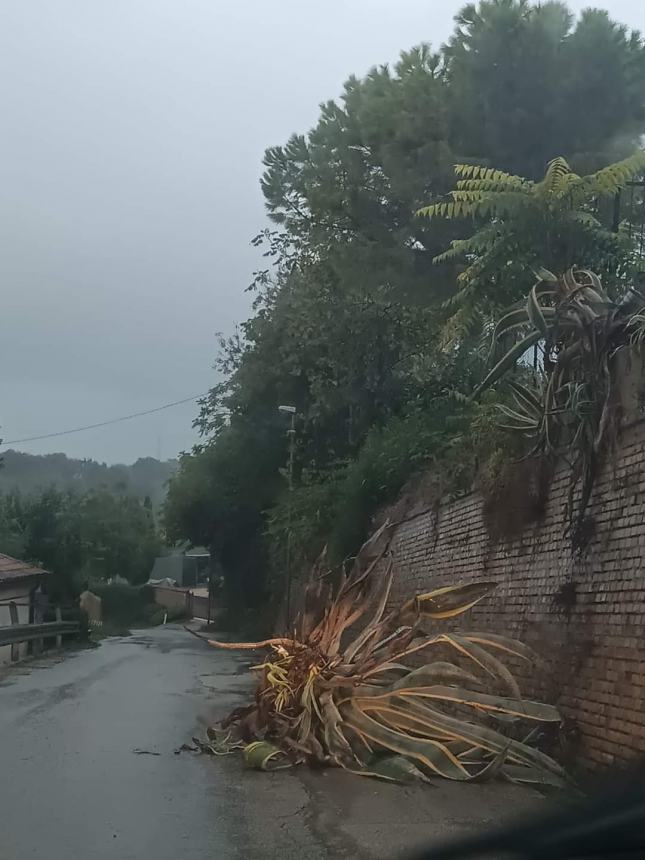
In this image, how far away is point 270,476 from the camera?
37750 millimetres

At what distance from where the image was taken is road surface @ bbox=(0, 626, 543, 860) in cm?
642

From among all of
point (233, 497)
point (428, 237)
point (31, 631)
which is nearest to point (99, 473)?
point (233, 497)

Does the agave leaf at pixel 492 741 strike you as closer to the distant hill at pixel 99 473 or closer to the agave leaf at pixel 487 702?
the agave leaf at pixel 487 702

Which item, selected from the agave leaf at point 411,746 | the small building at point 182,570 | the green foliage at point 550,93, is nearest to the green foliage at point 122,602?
the small building at point 182,570

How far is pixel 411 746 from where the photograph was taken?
880cm

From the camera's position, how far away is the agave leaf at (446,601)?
9.98 metres

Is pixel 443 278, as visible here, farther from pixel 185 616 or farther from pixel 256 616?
pixel 185 616

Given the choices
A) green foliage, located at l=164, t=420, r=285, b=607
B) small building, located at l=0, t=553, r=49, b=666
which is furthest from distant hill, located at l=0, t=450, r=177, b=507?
small building, located at l=0, t=553, r=49, b=666

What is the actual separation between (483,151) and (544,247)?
6491mm

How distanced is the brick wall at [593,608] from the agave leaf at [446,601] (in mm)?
619

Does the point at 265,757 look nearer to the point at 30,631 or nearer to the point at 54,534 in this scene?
the point at 30,631

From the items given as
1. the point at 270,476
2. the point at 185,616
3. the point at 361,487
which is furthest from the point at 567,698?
the point at 185,616

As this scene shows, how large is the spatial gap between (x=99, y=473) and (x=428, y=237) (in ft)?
142

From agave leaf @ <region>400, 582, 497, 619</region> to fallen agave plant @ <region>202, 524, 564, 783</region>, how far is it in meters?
0.01
